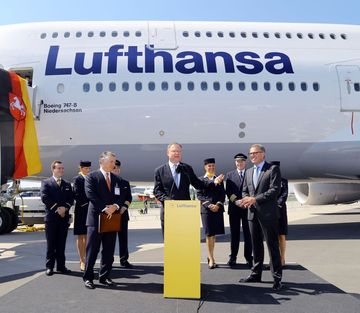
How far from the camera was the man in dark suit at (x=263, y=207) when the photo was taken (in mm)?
4930

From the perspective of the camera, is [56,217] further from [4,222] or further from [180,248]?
[4,222]

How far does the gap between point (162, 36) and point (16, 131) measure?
4.15 meters

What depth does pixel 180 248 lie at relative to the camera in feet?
14.9

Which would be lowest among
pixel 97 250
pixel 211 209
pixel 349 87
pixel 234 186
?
pixel 97 250

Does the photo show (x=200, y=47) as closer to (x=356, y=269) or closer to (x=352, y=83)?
(x=352, y=83)

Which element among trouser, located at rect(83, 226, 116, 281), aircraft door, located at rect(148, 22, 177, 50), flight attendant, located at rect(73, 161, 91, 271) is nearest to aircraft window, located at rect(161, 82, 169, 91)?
aircraft door, located at rect(148, 22, 177, 50)

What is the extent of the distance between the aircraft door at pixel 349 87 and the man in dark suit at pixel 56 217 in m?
7.24

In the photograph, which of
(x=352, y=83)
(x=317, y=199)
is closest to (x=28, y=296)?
(x=352, y=83)

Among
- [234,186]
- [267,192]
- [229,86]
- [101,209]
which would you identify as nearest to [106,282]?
[101,209]

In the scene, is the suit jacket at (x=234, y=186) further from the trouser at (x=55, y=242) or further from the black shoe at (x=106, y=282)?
the trouser at (x=55, y=242)

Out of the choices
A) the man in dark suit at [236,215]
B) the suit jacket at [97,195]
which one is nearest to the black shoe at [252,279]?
the man in dark suit at [236,215]

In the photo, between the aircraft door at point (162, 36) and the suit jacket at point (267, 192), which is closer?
the suit jacket at point (267, 192)

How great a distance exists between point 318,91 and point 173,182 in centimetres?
628

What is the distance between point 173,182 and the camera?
5.31 metres
